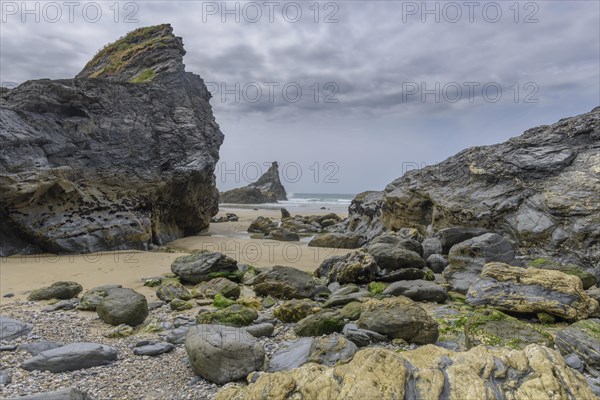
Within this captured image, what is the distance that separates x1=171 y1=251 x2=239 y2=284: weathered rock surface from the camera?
1058 centimetres

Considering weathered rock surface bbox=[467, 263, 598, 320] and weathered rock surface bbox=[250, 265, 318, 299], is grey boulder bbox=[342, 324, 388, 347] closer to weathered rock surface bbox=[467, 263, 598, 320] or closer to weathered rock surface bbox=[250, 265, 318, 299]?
weathered rock surface bbox=[467, 263, 598, 320]

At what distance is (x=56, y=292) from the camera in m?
8.80

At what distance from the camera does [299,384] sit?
3.24 meters

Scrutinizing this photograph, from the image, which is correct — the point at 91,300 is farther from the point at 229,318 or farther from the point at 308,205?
the point at 308,205

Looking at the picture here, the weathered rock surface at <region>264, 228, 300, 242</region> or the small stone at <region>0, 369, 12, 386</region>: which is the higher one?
the small stone at <region>0, 369, 12, 386</region>

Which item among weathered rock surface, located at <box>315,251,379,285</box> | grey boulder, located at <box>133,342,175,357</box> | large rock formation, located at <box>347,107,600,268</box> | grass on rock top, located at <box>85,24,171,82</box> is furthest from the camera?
grass on rock top, located at <box>85,24,171,82</box>

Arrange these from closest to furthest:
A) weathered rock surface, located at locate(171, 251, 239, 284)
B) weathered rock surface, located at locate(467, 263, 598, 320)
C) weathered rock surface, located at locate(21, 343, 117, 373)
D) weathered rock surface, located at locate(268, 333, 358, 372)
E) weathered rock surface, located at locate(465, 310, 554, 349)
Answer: weathered rock surface, located at locate(268, 333, 358, 372) < weathered rock surface, located at locate(21, 343, 117, 373) < weathered rock surface, located at locate(465, 310, 554, 349) < weathered rock surface, located at locate(467, 263, 598, 320) < weathered rock surface, located at locate(171, 251, 239, 284)

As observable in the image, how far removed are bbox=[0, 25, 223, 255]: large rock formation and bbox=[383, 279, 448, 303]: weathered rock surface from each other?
1161cm

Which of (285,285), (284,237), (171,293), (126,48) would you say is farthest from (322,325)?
(126,48)

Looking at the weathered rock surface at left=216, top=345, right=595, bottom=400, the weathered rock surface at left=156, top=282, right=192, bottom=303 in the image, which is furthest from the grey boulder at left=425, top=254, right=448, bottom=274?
the weathered rock surface at left=216, top=345, right=595, bottom=400

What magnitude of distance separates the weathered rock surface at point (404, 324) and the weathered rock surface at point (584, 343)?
1.68 m

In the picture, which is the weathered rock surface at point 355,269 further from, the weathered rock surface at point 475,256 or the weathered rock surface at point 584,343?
the weathered rock surface at point 584,343

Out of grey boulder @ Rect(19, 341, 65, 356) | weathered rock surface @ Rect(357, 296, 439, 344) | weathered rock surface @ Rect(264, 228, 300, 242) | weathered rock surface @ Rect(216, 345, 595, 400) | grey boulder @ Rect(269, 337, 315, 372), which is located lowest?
weathered rock surface @ Rect(264, 228, 300, 242)

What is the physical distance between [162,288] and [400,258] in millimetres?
6126
